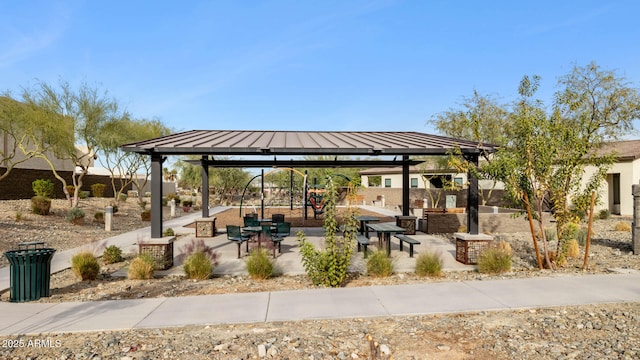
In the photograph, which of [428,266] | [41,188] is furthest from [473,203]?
[41,188]

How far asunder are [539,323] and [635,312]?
5.29 feet

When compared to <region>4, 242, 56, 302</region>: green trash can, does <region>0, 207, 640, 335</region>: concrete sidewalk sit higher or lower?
lower

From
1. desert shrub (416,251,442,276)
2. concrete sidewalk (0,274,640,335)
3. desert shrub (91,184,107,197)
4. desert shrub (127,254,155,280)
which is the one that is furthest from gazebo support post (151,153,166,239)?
desert shrub (91,184,107,197)

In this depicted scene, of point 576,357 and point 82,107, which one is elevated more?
point 82,107

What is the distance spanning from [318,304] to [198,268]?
2.91m

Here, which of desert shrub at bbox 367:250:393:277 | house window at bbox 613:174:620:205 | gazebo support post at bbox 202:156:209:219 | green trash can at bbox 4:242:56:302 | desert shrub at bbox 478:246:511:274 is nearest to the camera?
green trash can at bbox 4:242:56:302

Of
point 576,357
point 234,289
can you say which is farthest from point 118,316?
point 576,357

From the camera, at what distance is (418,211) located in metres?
20.5

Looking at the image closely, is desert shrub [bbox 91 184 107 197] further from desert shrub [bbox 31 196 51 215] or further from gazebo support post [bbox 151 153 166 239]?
gazebo support post [bbox 151 153 166 239]

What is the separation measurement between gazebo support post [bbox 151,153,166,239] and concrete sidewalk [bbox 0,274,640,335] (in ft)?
8.82

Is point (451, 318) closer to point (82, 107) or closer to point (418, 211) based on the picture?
point (418, 211)

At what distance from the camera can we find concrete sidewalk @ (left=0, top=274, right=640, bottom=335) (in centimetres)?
486

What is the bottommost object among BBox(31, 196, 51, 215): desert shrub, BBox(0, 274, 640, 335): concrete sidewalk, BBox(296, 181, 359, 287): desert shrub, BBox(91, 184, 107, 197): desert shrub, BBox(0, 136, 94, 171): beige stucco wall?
BBox(0, 274, 640, 335): concrete sidewalk

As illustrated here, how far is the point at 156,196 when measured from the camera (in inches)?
326
